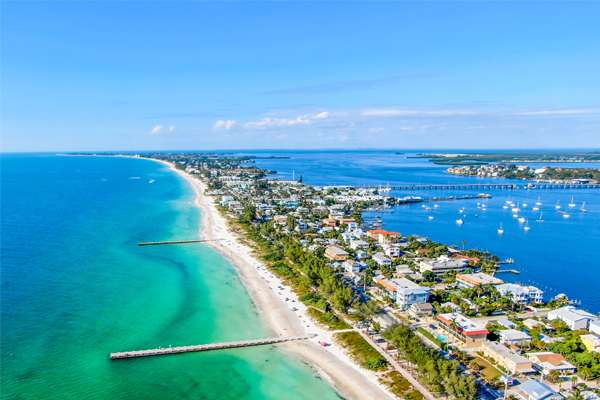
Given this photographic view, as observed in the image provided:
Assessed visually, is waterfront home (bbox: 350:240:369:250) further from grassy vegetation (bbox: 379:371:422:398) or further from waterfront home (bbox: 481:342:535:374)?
grassy vegetation (bbox: 379:371:422:398)

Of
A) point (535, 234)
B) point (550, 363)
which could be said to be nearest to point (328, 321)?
point (550, 363)

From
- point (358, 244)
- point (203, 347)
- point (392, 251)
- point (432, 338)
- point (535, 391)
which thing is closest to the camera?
point (535, 391)

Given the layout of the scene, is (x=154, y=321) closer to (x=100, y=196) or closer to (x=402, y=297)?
(x=402, y=297)

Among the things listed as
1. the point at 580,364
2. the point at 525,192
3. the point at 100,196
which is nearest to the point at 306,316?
the point at 580,364

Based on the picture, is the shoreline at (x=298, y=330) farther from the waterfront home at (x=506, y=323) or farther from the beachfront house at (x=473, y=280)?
the beachfront house at (x=473, y=280)

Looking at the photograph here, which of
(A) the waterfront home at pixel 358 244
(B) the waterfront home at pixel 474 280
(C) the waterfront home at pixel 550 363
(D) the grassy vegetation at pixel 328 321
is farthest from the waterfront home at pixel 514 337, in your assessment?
(A) the waterfront home at pixel 358 244

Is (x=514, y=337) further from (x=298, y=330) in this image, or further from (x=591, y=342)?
(x=298, y=330)
